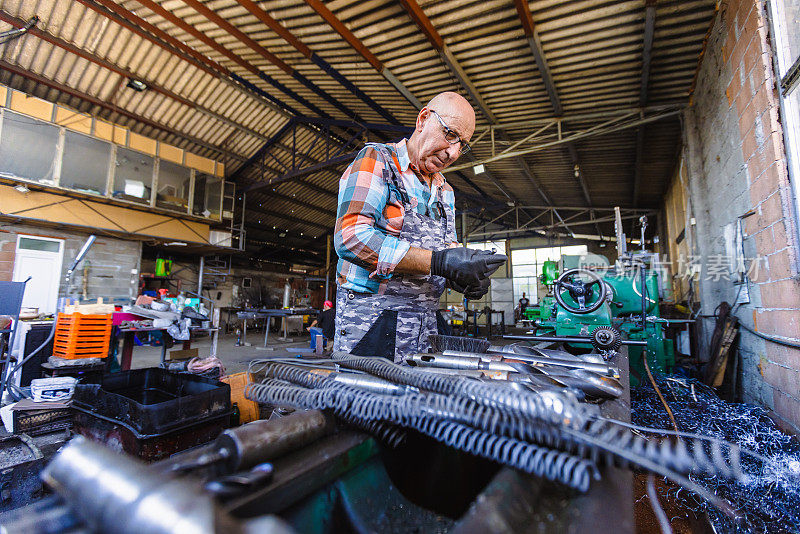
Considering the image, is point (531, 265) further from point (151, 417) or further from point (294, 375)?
point (294, 375)

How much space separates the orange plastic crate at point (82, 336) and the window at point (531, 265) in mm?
14294

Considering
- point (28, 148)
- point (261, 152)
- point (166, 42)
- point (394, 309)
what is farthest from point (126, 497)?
point (261, 152)

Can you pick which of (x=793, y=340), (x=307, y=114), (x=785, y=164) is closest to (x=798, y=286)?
(x=793, y=340)

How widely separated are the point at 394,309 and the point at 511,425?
870 millimetres

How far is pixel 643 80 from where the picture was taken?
15.1ft

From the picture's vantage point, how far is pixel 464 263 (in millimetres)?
1095

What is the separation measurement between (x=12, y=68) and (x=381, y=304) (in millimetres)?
8665

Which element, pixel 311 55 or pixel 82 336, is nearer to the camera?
pixel 82 336

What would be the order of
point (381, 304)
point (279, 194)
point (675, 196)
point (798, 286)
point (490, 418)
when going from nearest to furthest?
point (490, 418) < point (381, 304) < point (798, 286) < point (675, 196) < point (279, 194)

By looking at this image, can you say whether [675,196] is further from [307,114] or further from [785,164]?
[307,114]

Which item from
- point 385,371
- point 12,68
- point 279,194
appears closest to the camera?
point 385,371

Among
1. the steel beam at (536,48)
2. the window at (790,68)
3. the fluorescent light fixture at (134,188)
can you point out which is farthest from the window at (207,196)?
the window at (790,68)

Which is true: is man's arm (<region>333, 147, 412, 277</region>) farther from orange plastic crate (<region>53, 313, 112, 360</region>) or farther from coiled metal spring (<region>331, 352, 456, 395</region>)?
orange plastic crate (<region>53, 313, 112, 360</region>)

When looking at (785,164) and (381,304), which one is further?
(785,164)
